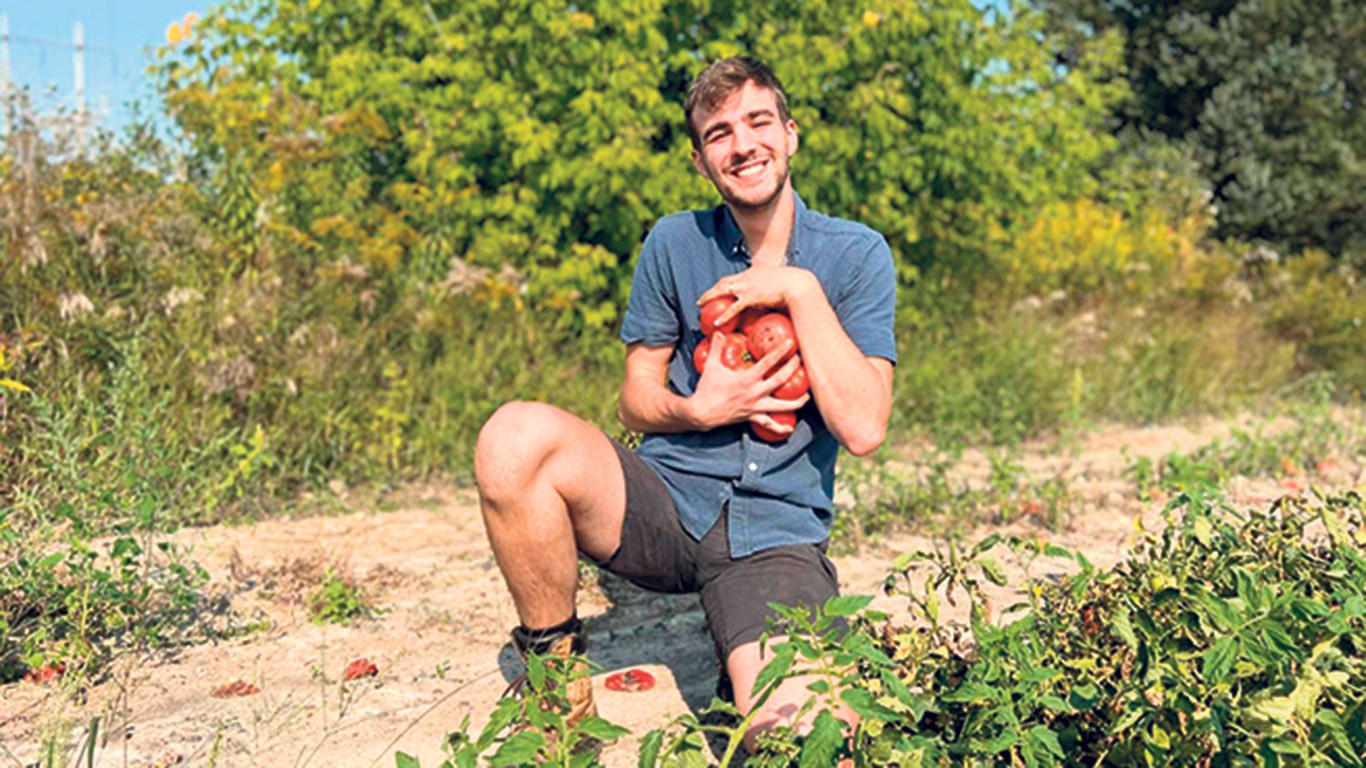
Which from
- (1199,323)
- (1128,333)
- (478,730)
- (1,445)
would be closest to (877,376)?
(478,730)

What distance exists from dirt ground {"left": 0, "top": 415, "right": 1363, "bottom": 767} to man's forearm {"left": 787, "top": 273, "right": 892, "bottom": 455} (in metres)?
0.79

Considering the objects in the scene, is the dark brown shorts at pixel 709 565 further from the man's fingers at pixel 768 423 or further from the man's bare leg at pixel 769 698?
→ the man's fingers at pixel 768 423

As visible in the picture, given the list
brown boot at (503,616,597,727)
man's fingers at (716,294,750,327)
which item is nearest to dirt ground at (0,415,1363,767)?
brown boot at (503,616,597,727)

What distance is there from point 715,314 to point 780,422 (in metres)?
0.30

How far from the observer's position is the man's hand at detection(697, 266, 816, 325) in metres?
2.89

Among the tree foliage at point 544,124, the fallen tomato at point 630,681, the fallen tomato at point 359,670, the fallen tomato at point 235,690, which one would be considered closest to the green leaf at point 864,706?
the fallen tomato at point 630,681

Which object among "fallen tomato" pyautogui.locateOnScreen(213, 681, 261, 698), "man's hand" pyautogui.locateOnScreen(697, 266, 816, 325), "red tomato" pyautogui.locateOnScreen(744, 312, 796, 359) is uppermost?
"man's hand" pyautogui.locateOnScreen(697, 266, 816, 325)

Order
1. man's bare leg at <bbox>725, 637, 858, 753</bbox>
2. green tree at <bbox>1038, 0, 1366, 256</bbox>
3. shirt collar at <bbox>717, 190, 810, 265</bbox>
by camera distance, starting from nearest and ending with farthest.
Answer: man's bare leg at <bbox>725, 637, 858, 753</bbox> < shirt collar at <bbox>717, 190, 810, 265</bbox> < green tree at <bbox>1038, 0, 1366, 256</bbox>

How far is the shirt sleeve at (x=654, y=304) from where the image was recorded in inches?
129

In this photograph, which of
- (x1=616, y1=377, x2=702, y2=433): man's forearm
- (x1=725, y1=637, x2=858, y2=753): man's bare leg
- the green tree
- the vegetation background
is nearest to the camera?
(x1=725, y1=637, x2=858, y2=753): man's bare leg

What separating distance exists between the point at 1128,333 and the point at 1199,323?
1375mm

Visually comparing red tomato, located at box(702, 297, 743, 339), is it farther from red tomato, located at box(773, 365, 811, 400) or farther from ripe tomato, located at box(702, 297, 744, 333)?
red tomato, located at box(773, 365, 811, 400)

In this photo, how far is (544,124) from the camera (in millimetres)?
7203

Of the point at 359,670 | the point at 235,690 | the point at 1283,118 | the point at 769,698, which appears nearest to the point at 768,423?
the point at 769,698
